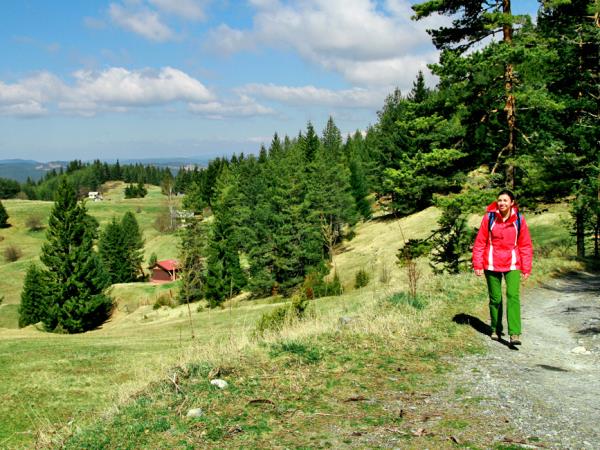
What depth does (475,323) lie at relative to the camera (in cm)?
938

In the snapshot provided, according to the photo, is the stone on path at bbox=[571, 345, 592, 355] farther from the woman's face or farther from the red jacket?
the woman's face

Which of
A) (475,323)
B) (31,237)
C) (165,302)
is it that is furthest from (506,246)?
(31,237)

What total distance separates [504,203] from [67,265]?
45.2 metres

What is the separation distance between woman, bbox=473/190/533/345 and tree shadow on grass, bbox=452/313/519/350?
0.65 metres

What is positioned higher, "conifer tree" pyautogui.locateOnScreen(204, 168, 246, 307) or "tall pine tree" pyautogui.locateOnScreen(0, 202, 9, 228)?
"tall pine tree" pyautogui.locateOnScreen(0, 202, 9, 228)

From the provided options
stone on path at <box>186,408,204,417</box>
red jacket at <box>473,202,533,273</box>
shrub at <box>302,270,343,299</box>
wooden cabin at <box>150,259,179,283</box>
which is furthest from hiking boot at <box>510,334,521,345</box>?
wooden cabin at <box>150,259,179,283</box>

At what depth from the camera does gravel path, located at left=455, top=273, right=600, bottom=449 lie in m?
4.75

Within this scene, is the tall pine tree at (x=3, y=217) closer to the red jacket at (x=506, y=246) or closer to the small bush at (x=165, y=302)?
the small bush at (x=165, y=302)

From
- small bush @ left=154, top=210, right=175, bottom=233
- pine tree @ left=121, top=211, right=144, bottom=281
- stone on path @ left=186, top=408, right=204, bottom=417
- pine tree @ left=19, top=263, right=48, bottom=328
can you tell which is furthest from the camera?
small bush @ left=154, top=210, right=175, bottom=233

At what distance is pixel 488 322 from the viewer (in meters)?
9.94

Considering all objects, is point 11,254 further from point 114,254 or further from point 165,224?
point 114,254

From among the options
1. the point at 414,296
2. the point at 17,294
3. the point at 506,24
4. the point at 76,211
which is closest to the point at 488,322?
the point at 414,296

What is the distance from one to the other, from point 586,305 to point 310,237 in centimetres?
4429

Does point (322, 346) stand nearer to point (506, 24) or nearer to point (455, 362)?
point (455, 362)
